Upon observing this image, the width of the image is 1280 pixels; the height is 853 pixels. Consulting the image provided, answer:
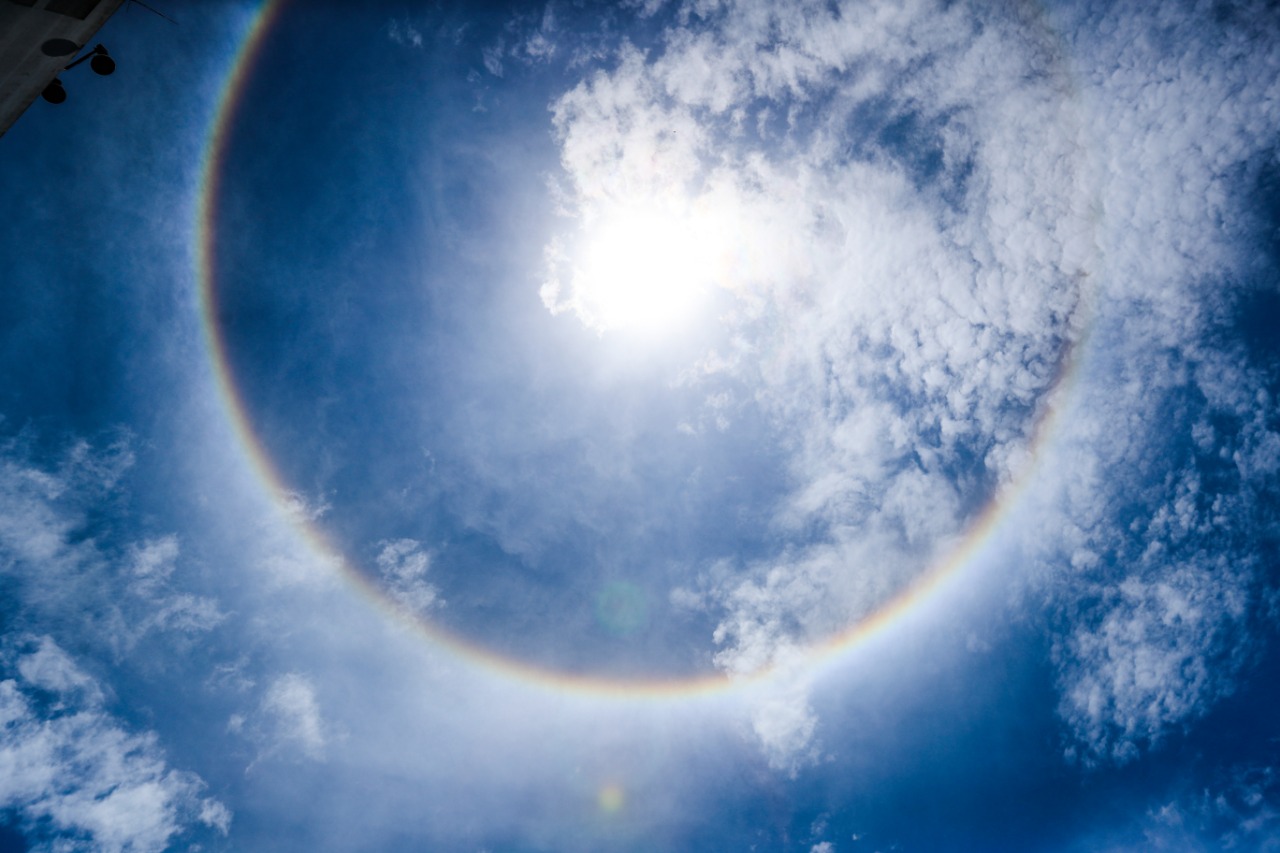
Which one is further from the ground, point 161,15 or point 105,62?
point 161,15

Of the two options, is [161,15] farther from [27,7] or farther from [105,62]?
[105,62]

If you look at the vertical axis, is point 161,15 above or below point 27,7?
above

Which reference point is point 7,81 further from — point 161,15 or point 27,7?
point 161,15

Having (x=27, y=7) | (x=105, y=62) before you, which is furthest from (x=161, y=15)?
(x=105, y=62)

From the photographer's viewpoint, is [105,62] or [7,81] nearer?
[105,62]

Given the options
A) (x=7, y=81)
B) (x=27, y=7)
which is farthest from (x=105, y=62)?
(x=7, y=81)

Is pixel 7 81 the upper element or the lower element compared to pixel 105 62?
upper

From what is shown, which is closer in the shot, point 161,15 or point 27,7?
point 27,7

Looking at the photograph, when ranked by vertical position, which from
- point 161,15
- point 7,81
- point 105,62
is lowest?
point 105,62
